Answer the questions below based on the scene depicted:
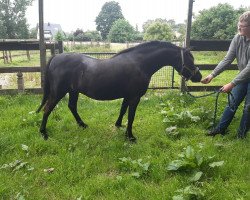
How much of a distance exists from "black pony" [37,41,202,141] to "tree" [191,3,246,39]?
2080 centimetres

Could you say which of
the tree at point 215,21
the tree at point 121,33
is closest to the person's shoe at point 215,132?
the tree at point 215,21

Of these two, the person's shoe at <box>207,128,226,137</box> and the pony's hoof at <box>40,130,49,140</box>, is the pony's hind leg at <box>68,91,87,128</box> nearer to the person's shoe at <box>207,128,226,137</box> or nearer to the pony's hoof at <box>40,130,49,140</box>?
the pony's hoof at <box>40,130,49,140</box>

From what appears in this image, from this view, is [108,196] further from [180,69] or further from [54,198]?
[180,69]

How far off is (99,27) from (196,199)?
7765 cm

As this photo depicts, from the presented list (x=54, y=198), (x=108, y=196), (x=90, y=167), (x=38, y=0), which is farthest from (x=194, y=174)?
(x=38, y=0)

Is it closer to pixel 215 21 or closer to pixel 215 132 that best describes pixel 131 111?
pixel 215 132

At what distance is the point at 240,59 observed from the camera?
16.8 feet

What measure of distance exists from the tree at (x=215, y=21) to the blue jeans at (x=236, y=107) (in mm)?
20864

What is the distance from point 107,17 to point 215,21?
55676mm

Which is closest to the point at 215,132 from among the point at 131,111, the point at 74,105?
the point at 131,111

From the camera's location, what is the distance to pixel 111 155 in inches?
194

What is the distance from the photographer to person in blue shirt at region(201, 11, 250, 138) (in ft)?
15.6

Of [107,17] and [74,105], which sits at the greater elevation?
[107,17]

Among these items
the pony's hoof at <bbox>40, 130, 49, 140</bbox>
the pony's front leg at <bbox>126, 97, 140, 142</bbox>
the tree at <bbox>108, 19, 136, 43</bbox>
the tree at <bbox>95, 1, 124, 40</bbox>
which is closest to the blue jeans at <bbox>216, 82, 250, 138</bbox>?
the pony's front leg at <bbox>126, 97, 140, 142</bbox>
